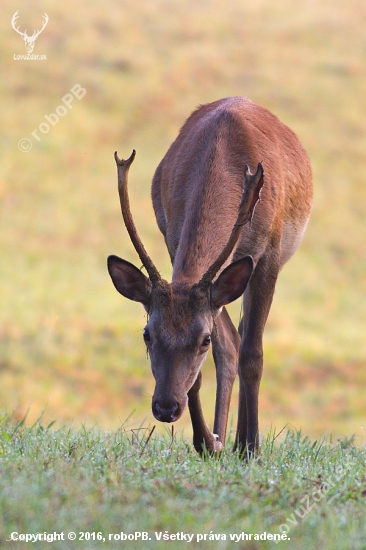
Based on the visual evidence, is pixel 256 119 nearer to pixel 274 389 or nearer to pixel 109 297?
pixel 274 389

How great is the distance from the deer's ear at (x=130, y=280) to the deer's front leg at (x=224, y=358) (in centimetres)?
156

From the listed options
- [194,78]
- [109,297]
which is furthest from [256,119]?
[194,78]

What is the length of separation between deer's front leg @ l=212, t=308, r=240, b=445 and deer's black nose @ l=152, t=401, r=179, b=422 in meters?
2.05

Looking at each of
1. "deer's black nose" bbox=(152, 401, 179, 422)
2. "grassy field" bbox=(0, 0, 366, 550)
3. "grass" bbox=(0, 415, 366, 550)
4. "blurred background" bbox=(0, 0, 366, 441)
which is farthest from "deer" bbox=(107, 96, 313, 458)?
"blurred background" bbox=(0, 0, 366, 441)

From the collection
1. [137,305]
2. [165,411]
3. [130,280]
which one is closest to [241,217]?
[130,280]

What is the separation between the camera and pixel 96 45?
34.3 meters

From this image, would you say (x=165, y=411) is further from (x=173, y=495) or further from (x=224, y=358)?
(x=224, y=358)

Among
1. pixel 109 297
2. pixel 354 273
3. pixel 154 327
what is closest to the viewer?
pixel 154 327

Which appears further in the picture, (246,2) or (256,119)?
(246,2)

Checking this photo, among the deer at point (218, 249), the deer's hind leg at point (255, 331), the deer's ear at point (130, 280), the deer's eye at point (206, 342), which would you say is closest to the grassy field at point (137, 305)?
the deer's hind leg at point (255, 331)

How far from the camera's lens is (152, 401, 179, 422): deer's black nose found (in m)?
5.40

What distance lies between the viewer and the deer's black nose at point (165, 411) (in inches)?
213

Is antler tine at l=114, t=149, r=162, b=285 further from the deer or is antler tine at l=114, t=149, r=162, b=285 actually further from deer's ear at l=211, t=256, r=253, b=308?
deer's ear at l=211, t=256, r=253, b=308

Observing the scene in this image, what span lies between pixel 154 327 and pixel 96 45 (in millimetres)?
30031
